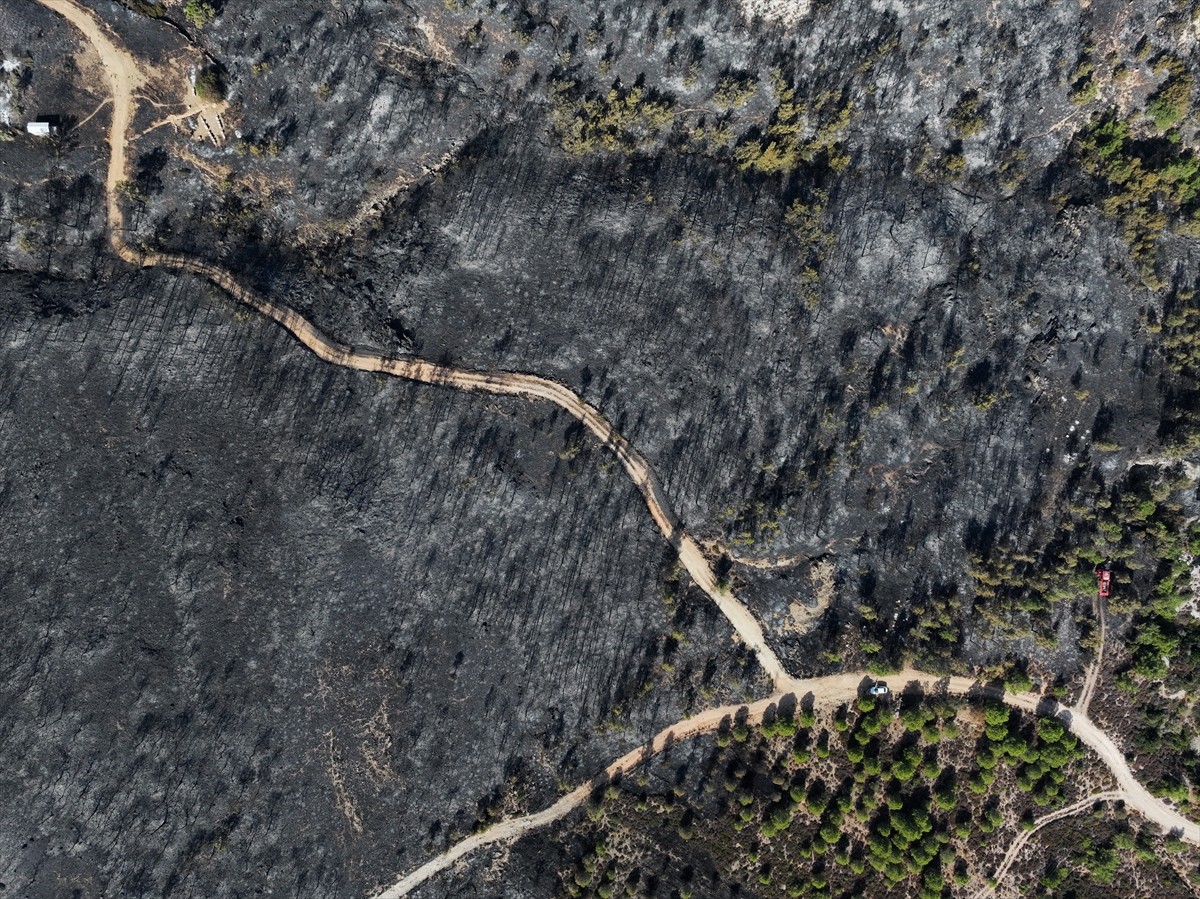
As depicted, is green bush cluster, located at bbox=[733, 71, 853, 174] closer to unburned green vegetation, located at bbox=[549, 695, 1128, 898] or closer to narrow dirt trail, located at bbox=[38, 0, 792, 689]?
narrow dirt trail, located at bbox=[38, 0, 792, 689]

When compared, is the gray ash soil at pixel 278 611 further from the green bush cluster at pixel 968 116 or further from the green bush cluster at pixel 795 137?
the green bush cluster at pixel 968 116

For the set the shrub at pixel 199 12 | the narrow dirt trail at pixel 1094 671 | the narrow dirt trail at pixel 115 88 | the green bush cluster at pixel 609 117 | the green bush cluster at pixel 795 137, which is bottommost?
the narrow dirt trail at pixel 1094 671

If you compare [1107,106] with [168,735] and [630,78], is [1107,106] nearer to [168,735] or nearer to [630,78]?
[630,78]

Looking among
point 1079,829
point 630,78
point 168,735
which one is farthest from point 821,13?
point 168,735

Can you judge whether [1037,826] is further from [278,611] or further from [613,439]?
[278,611]

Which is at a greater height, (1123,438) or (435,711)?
(1123,438)

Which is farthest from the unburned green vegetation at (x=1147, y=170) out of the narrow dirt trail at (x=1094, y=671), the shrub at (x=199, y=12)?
the shrub at (x=199, y=12)

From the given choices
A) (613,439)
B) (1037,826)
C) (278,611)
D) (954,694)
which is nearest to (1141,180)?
(954,694)
